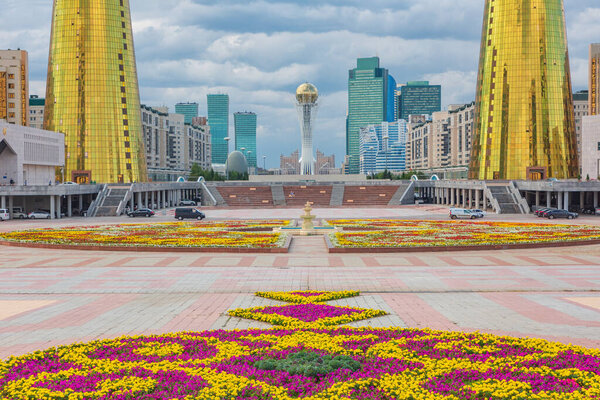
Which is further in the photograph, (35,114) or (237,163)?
(237,163)

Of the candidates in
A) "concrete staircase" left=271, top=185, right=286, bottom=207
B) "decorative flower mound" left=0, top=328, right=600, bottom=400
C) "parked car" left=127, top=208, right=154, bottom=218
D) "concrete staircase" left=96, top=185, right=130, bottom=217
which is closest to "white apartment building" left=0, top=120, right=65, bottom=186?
"concrete staircase" left=96, top=185, right=130, bottom=217

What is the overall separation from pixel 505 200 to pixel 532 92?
23008 millimetres

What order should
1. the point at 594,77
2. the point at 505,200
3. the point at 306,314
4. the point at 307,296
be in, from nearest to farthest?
the point at 306,314, the point at 307,296, the point at 505,200, the point at 594,77

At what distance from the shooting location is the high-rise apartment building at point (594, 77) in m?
111

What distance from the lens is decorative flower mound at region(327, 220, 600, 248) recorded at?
104ft

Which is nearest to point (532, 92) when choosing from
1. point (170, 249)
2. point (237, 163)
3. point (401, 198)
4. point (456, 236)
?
point (401, 198)

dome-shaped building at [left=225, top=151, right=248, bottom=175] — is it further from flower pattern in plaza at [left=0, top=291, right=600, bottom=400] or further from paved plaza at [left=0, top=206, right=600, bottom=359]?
flower pattern in plaza at [left=0, top=291, right=600, bottom=400]

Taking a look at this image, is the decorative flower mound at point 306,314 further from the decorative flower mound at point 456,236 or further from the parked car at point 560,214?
the parked car at point 560,214

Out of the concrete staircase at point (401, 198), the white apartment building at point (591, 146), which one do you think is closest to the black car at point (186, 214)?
the concrete staircase at point (401, 198)

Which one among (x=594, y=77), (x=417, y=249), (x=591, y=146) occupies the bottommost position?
(x=417, y=249)

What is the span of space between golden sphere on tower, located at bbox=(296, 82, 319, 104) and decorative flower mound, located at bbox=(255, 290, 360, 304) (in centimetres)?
10929

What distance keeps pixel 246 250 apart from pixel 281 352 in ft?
63.2

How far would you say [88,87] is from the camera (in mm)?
83312

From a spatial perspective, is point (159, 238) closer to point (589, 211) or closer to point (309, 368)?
point (309, 368)
